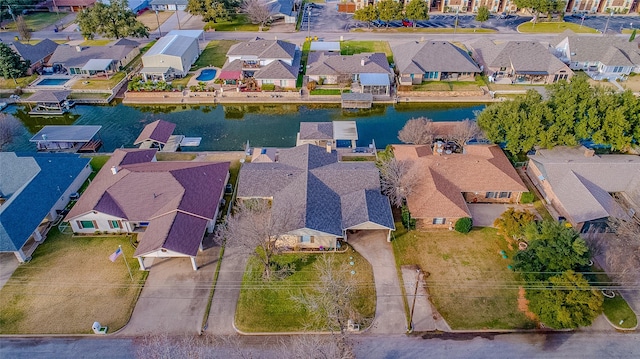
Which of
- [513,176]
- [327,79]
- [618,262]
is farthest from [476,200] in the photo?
[327,79]

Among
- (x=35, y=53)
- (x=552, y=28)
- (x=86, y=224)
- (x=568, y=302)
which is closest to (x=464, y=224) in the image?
(x=568, y=302)

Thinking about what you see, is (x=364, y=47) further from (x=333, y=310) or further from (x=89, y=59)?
(x=333, y=310)

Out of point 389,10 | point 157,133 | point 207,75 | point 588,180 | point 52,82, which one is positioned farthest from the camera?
point 389,10

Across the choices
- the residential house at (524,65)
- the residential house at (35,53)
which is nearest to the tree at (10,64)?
the residential house at (35,53)

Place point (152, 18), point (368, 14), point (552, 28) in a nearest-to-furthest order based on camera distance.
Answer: point (368, 14) → point (552, 28) → point (152, 18)

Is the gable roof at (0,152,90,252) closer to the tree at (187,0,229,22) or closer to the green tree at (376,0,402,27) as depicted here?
the tree at (187,0,229,22)

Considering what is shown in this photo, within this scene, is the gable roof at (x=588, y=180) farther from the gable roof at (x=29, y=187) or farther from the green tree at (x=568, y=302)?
the gable roof at (x=29, y=187)

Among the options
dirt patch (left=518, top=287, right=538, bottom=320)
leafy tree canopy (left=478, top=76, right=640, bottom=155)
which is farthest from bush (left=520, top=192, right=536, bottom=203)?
dirt patch (left=518, top=287, right=538, bottom=320)
